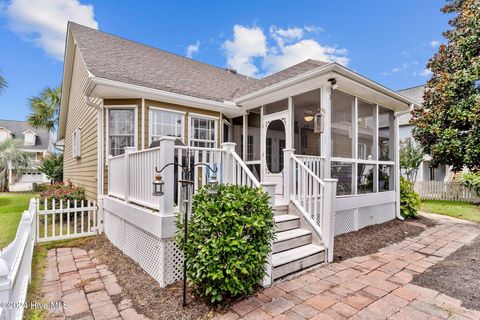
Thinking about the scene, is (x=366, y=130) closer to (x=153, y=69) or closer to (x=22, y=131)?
(x=153, y=69)

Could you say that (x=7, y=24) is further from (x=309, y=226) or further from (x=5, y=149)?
(x=309, y=226)

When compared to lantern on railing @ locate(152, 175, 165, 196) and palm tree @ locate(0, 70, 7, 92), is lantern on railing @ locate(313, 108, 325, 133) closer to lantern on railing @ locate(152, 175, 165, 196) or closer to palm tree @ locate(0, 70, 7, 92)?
lantern on railing @ locate(152, 175, 165, 196)

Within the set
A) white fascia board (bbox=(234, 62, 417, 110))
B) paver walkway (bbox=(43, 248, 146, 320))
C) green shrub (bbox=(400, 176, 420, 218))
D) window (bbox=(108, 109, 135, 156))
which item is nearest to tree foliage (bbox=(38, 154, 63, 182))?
window (bbox=(108, 109, 135, 156))

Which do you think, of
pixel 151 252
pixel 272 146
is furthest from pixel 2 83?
pixel 151 252

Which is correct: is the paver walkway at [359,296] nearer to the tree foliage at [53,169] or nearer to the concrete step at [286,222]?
the concrete step at [286,222]

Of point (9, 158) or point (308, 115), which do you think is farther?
point (9, 158)

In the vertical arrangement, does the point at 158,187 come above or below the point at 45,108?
below

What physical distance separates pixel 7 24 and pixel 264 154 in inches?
574

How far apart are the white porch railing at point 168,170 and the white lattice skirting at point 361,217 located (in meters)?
2.97

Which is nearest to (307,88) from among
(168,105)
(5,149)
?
(168,105)

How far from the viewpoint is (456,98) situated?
893cm

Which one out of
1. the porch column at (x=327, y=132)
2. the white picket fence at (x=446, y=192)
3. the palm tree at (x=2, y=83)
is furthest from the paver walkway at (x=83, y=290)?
the white picket fence at (x=446, y=192)

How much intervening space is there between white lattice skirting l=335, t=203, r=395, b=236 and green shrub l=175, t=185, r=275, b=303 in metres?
3.14

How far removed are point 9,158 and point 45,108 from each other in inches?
186
